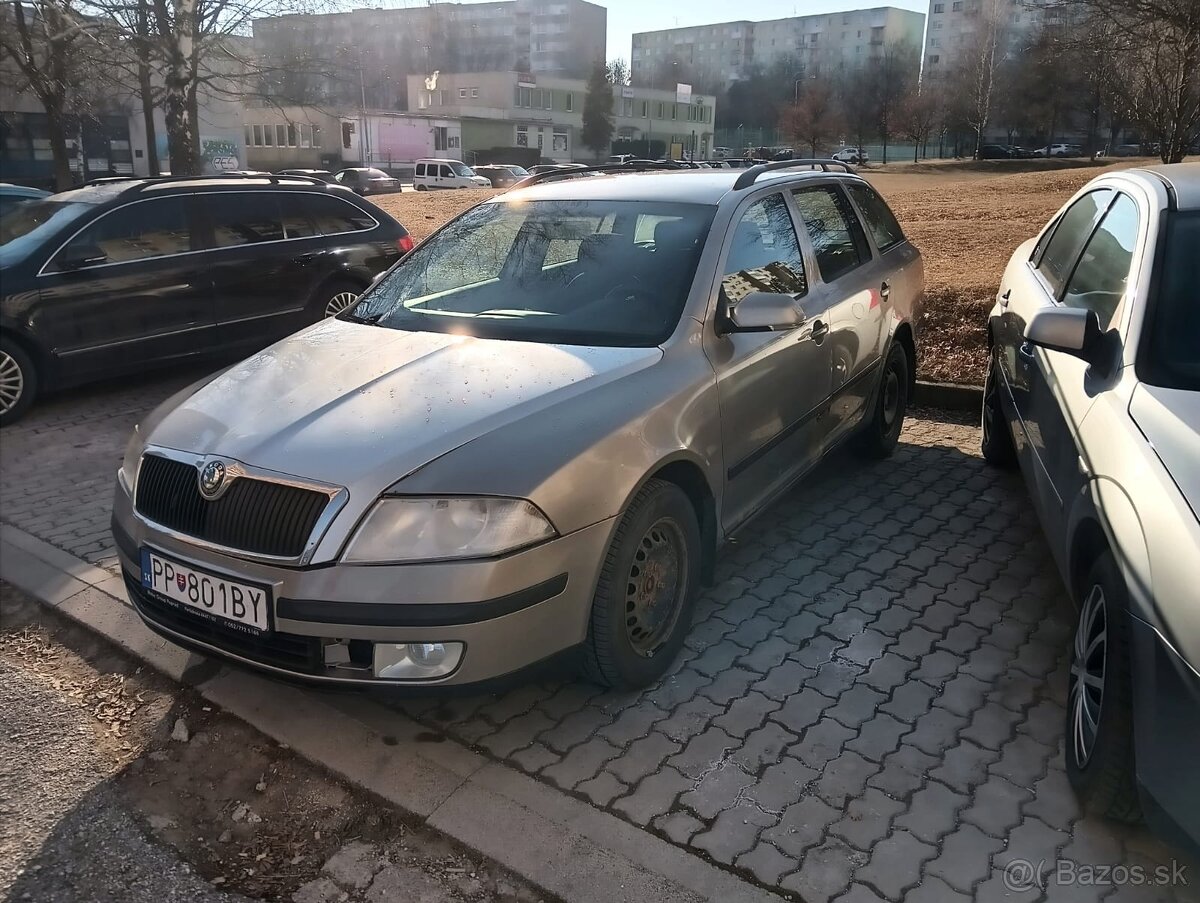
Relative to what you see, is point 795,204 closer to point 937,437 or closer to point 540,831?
point 937,437

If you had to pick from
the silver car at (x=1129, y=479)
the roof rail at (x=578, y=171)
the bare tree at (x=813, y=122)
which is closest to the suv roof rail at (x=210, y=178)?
the roof rail at (x=578, y=171)

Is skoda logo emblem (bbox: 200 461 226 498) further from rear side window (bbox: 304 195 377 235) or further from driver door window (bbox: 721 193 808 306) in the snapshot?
rear side window (bbox: 304 195 377 235)

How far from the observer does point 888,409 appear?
18.8ft

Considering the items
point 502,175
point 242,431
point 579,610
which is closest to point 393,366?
point 242,431

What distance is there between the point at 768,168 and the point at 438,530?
285 centimetres

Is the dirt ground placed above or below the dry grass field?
below

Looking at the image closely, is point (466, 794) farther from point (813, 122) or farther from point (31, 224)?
point (813, 122)

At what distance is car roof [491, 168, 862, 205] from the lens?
4.09 metres

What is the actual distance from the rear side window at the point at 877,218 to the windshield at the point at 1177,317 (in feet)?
7.32

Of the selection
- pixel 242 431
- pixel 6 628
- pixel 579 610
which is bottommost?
pixel 6 628

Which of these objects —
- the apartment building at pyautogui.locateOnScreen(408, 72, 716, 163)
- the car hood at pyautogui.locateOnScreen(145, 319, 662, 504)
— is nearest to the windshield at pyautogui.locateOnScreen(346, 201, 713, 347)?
the car hood at pyautogui.locateOnScreen(145, 319, 662, 504)

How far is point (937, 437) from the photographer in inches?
246

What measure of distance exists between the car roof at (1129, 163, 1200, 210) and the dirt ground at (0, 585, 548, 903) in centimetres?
317

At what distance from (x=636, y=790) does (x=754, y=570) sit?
1.66 metres
